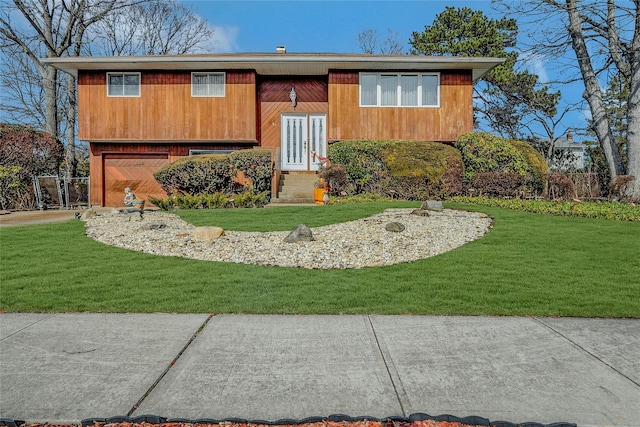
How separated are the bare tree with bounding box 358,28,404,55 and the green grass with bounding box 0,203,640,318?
2866 cm

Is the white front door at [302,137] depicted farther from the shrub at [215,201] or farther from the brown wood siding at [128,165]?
the shrub at [215,201]

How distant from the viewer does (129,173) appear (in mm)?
17422

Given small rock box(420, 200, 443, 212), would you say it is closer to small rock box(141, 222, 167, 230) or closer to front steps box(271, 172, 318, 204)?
front steps box(271, 172, 318, 204)

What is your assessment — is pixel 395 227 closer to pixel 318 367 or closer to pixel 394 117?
pixel 318 367

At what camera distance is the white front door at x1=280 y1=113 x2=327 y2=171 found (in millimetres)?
17125

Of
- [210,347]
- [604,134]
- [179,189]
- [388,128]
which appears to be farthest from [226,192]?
[604,134]

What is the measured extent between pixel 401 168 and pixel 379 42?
2479cm

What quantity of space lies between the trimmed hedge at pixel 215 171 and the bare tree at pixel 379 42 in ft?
77.6

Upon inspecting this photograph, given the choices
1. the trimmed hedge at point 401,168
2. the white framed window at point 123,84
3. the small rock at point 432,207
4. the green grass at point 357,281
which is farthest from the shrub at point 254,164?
the green grass at point 357,281

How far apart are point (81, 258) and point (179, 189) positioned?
A: 7416 mm

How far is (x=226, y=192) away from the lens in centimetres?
1392

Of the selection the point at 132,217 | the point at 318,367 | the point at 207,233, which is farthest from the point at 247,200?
the point at 318,367

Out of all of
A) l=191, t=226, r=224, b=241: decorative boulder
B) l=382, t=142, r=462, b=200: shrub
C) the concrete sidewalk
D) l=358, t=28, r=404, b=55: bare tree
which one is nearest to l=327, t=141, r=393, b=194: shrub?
l=382, t=142, r=462, b=200: shrub

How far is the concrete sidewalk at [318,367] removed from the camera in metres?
2.56
